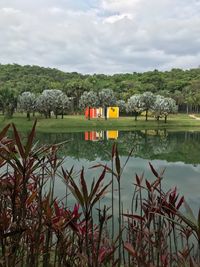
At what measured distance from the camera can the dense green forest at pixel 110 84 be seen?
66812 mm

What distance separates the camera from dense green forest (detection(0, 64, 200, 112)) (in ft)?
219

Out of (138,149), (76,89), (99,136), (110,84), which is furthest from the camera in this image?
(110,84)

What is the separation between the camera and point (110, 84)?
82062mm

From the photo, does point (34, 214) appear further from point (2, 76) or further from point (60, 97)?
point (2, 76)

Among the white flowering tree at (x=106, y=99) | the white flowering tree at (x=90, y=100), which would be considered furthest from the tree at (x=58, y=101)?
the white flowering tree at (x=106, y=99)

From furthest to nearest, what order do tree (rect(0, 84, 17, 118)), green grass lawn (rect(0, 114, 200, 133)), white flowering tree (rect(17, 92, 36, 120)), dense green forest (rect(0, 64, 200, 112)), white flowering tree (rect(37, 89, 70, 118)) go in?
1. dense green forest (rect(0, 64, 200, 112))
2. tree (rect(0, 84, 17, 118))
3. white flowering tree (rect(37, 89, 70, 118))
4. white flowering tree (rect(17, 92, 36, 120))
5. green grass lawn (rect(0, 114, 200, 133))

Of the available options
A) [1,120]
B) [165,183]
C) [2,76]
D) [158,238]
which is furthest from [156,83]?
[158,238]

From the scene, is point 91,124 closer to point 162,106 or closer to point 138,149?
point 162,106

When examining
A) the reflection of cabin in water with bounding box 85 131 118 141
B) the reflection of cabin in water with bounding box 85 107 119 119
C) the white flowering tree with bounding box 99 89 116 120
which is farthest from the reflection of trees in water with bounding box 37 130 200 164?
the white flowering tree with bounding box 99 89 116 120

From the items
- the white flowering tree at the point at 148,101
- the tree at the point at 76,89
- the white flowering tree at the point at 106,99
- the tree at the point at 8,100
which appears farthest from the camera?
the tree at the point at 76,89

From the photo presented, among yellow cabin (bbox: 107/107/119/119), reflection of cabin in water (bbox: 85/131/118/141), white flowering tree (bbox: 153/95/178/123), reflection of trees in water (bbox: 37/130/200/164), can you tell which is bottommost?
reflection of cabin in water (bbox: 85/131/118/141)

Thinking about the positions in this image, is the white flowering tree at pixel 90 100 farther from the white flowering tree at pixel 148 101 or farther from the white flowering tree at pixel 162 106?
the white flowering tree at pixel 162 106

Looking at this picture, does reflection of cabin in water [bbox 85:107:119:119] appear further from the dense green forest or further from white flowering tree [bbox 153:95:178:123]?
the dense green forest

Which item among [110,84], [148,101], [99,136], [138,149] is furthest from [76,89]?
[138,149]
